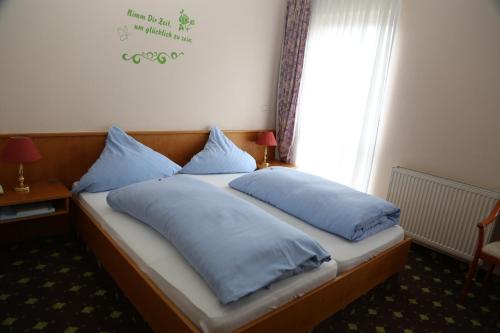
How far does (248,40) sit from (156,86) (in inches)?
44.3

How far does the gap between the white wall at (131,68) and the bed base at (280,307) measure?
87 cm

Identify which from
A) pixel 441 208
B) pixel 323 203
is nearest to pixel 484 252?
pixel 441 208

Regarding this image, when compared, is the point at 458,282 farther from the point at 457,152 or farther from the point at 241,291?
the point at 241,291

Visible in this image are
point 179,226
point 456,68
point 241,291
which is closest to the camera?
point 241,291

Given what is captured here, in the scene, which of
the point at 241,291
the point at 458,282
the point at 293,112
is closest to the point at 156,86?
the point at 293,112

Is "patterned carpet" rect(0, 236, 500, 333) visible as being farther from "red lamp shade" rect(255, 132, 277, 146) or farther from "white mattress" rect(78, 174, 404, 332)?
"red lamp shade" rect(255, 132, 277, 146)

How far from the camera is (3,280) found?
2035 millimetres

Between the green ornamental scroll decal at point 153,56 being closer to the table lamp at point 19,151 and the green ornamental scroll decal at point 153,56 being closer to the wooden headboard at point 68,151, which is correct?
the wooden headboard at point 68,151

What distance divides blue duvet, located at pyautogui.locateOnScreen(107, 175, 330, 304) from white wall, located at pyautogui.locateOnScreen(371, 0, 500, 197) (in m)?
1.75

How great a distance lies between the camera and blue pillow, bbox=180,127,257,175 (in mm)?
3062

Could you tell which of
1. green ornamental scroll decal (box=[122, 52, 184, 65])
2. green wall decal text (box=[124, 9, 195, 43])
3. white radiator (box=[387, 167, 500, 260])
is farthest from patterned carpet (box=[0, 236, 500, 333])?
green wall decal text (box=[124, 9, 195, 43])

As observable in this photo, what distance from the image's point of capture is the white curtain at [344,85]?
3023mm

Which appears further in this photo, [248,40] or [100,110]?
[248,40]

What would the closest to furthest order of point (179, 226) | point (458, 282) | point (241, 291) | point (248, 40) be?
point (241, 291) → point (179, 226) → point (458, 282) → point (248, 40)
